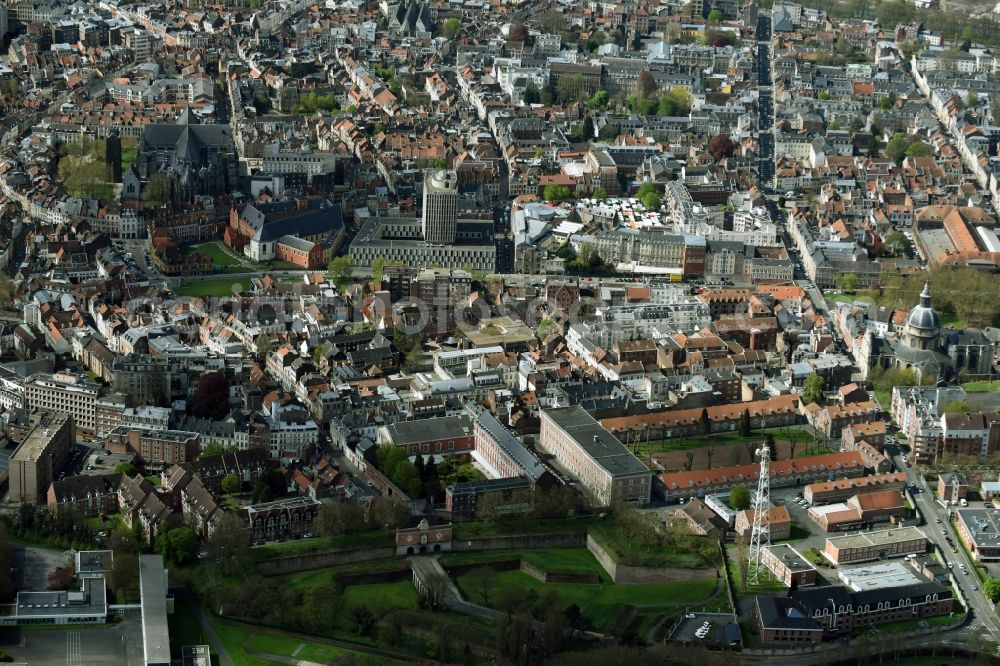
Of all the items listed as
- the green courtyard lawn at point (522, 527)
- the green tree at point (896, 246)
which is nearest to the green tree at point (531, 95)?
the green tree at point (896, 246)

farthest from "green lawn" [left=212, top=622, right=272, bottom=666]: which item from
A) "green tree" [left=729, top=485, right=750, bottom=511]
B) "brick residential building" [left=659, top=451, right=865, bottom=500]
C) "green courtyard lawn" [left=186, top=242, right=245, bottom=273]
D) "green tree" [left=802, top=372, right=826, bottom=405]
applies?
"green courtyard lawn" [left=186, top=242, right=245, bottom=273]

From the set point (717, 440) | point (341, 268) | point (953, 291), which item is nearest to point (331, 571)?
point (717, 440)

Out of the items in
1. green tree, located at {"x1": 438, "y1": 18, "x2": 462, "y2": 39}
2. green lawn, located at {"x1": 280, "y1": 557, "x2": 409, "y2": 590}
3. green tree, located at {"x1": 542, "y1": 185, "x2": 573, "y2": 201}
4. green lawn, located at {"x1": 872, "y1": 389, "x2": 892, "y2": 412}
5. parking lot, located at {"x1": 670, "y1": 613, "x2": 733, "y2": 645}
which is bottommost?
green lawn, located at {"x1": 280, "y1": 557, "x2": 409, "y2": 590}

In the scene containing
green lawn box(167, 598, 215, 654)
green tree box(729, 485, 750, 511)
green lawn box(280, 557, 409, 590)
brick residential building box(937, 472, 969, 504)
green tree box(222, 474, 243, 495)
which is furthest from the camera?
brick residential building box(937, 472, 969, 504)

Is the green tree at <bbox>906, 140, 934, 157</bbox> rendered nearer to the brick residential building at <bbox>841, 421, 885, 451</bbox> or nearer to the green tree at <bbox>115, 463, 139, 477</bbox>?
the brick residential building at <bbox>841, 421, 885, 451</bbox>

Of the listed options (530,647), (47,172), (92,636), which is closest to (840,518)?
(530,647)

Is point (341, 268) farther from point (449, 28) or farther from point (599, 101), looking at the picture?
point (449, 28)

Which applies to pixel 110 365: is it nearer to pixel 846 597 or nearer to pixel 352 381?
pixel 352 381
